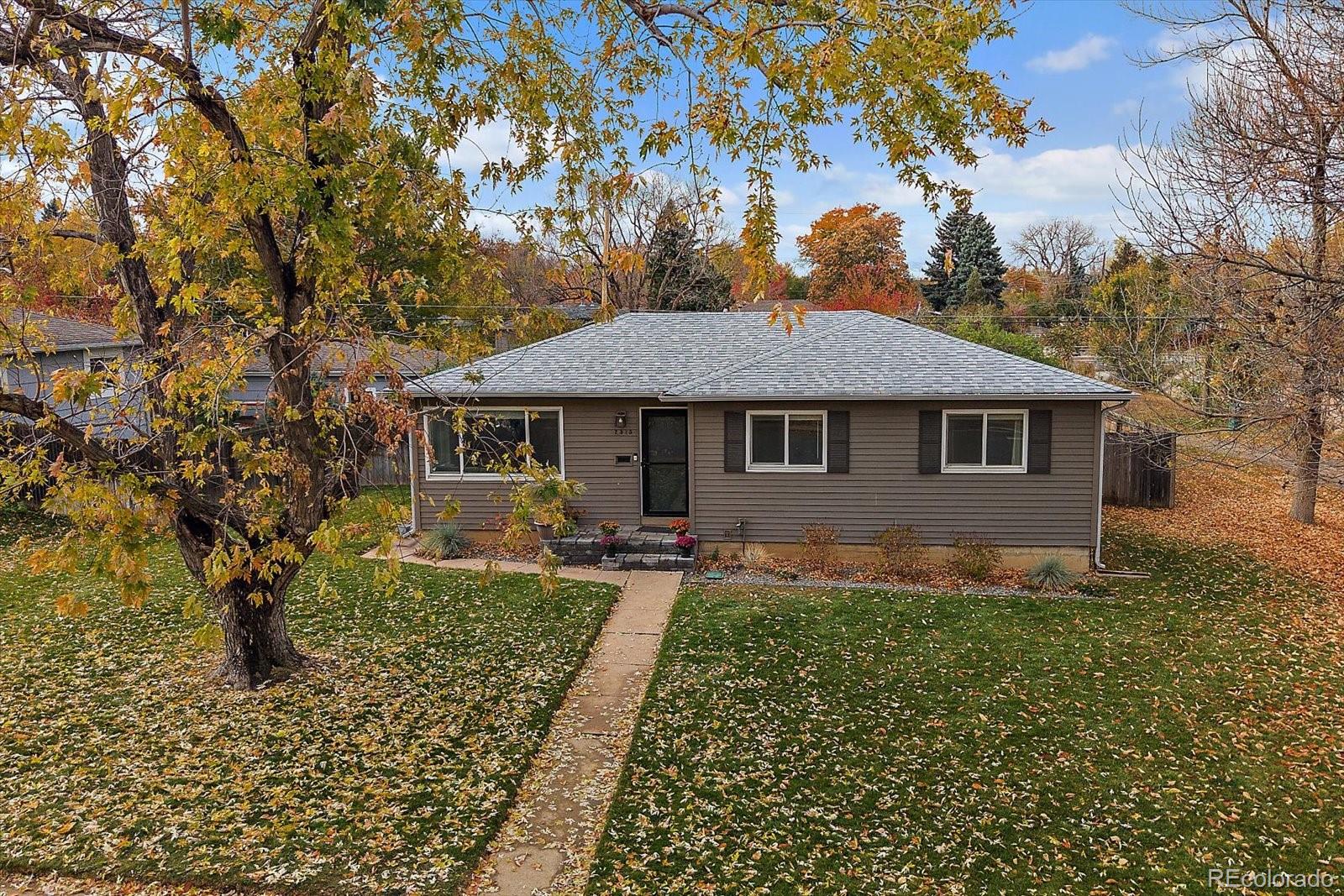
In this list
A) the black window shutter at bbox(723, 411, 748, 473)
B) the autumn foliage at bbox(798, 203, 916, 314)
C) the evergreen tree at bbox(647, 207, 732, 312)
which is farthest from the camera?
the autumn foliage at bbox(798, 203, 916, 314)

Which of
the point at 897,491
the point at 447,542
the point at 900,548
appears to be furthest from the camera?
the point at 447,542

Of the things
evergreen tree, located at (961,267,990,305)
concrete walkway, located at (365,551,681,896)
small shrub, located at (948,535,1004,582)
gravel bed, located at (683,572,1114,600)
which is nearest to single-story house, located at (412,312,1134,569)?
small shrub, located at (948,535,1004,582)

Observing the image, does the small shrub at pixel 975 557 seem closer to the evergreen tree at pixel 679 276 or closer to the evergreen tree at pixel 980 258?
the evergreen tree at pixel 679 276

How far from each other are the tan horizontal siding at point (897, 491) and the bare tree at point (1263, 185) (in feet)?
7.60

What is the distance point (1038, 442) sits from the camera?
1130 centimetres

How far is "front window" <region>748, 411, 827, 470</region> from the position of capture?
465 inches

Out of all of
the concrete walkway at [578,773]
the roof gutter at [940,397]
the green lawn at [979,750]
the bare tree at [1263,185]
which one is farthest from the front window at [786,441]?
the bare tree at [1263,185]

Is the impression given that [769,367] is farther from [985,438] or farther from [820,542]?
[985,438]

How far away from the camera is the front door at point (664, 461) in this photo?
1280cm

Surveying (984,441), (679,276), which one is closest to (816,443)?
(984,441)

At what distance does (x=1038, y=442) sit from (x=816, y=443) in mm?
3150

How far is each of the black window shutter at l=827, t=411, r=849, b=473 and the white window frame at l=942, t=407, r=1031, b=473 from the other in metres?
1.40

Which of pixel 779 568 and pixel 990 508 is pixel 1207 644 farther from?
pixel 779 568

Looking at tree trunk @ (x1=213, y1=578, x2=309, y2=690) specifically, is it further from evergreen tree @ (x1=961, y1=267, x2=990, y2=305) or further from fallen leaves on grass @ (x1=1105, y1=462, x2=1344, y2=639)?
evergreen tree @ (x1=961, y1=267, x2=990, y2=305)
